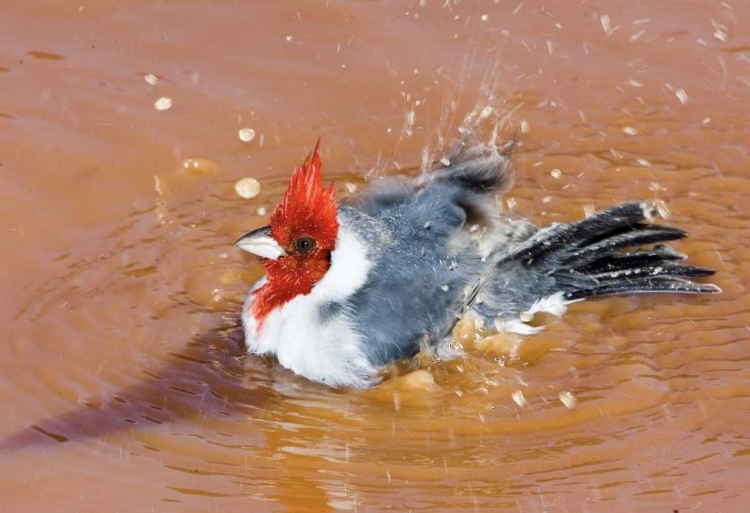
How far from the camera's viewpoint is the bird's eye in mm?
4184

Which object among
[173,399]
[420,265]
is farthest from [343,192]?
[173,399]

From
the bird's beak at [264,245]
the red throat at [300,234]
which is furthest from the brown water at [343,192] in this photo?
the bird's beak at [264,245]

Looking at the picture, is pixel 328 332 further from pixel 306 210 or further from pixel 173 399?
pixel 173 399

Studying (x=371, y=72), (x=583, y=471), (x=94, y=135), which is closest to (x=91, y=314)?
(x=94, y=135)

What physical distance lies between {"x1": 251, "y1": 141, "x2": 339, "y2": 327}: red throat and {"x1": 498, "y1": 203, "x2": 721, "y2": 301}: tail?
851 millimetres

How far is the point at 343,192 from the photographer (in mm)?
5512

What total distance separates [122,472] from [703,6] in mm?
4970

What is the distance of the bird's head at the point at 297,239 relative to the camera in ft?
13.4

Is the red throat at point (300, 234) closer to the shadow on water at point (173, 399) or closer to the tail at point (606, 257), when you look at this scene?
the shadow on water at point (173, 399)

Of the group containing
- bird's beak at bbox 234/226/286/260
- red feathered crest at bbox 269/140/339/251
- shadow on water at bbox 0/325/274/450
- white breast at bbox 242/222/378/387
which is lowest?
shadow on water at bbox 0/325/274/450

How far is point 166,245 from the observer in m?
5.02

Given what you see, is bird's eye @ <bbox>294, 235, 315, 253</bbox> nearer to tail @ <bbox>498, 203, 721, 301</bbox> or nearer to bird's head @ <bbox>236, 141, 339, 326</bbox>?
bird's head @ <bbox>236, 141, 339, 326</bbox>

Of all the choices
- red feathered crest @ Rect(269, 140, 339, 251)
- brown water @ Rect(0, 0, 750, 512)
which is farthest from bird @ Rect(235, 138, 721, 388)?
brown water @ Rect(0, 0, 750, 512)

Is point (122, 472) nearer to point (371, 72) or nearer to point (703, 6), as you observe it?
point (371, 72)
